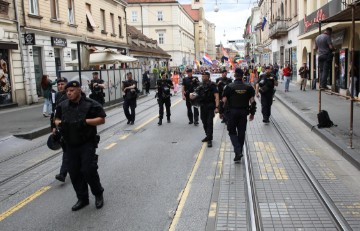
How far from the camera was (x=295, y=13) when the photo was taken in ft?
109

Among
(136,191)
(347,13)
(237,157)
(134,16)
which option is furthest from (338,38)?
(134,16)

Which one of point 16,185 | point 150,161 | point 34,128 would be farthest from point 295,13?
point 16,185

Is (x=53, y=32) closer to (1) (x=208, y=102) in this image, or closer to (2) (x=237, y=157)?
(1) (x=208, y=102)

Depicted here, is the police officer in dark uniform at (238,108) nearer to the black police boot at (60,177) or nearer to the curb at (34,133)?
the black police boot at (60,177)

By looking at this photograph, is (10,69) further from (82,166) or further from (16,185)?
(82,166)

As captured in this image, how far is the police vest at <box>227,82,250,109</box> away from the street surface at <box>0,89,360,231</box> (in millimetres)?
1086

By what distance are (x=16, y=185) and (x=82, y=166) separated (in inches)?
82.9

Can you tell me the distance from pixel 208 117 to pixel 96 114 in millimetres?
4706

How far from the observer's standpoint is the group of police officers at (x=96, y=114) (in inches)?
218

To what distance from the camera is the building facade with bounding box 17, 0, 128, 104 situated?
21062mm

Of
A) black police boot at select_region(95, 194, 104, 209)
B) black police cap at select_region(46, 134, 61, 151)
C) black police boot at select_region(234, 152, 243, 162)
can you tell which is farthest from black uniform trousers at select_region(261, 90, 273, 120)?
black police boot at select_region(95, 194, 104, 209)

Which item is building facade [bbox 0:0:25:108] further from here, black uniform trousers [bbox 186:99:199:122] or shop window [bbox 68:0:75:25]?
black uniform trousers [bbox 186:99:199:122]

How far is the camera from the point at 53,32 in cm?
2417

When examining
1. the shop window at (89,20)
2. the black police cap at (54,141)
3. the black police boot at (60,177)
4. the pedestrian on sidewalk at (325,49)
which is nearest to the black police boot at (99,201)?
the black police cap at (54,141)
